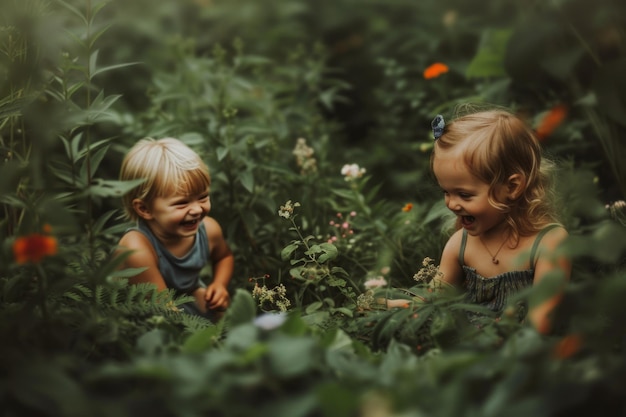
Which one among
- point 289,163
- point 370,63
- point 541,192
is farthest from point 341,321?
point 370,63

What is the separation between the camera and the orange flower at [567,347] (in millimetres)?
1614

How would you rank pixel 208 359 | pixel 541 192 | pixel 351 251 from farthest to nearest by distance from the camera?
pixel 351 251 → pixel 541 192 → pixel 208 359

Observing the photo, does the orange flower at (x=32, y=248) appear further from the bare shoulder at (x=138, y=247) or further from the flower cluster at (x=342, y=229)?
the flower cluster at (x=342, y=229)

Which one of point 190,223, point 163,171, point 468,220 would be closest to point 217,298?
point 190,223

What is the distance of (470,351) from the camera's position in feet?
5.91

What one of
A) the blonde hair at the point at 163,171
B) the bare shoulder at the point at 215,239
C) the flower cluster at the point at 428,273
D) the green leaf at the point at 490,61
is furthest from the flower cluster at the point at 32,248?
the green leaf at the point at 490,61

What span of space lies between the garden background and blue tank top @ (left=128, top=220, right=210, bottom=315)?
22 centimetres

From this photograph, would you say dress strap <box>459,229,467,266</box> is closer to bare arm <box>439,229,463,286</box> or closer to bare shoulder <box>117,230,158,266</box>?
bare arm <box>439,229,463,286</box>

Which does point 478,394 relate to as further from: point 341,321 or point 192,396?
point 341,321

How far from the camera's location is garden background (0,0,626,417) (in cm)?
157

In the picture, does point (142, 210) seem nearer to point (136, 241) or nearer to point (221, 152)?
point (136, 241)

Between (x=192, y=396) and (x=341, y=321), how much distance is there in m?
0.99

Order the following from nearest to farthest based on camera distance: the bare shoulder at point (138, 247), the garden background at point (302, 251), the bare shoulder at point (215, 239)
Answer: the garden background at point (302, 251) < the bare shoulder at point (138, 247) < the bare shoulder at point (215, 239)

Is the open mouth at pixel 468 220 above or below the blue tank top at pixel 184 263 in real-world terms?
above
